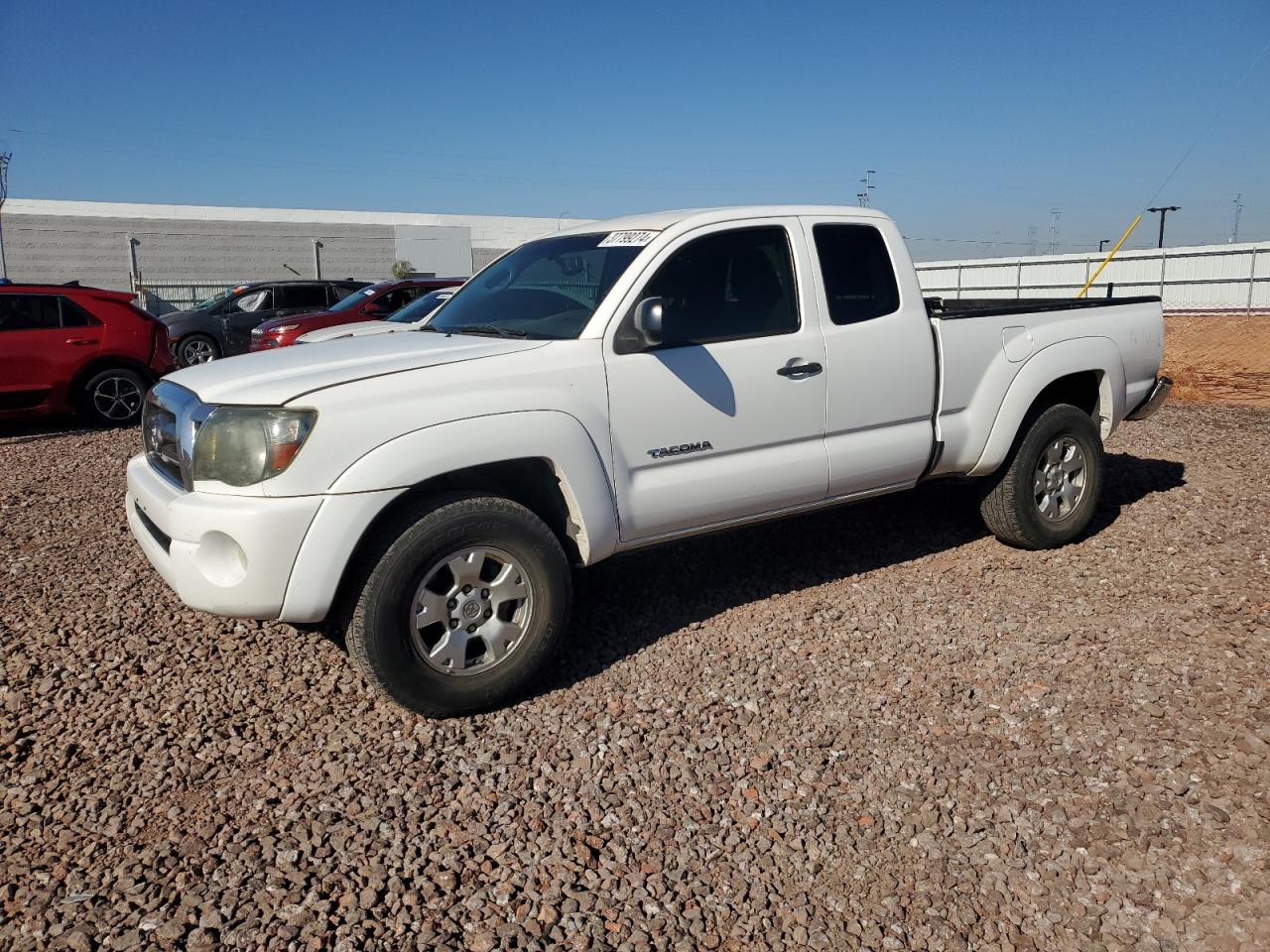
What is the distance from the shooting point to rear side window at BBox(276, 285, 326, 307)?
1836 cm

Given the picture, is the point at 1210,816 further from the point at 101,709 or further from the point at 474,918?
the point at 101,709

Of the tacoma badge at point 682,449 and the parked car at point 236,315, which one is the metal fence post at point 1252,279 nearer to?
the parked car at point 236,315

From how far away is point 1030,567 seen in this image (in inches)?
218

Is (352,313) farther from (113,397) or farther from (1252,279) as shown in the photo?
(1252,279)

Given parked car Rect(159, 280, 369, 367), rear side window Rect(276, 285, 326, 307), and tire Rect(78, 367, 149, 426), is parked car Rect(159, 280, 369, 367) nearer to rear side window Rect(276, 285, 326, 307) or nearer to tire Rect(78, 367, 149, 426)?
rear side window Rect(276, 285, 326, 307)

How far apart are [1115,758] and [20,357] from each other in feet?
33.9

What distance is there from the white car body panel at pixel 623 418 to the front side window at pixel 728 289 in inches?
2.2

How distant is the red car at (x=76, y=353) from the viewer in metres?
10.0

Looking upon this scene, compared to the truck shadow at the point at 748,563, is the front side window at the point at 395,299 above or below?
above

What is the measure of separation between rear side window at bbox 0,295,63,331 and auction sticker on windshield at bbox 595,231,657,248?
8137 millimetres

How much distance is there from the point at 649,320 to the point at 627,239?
27.2 inches

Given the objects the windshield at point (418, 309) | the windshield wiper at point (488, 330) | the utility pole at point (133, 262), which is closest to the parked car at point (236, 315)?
the windshield at point (418, 309)

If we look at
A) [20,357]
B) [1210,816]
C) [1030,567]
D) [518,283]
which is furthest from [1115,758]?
[20,357]

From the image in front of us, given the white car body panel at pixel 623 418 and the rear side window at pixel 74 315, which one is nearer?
the white car body panel at pixel 623 418
